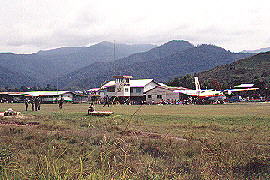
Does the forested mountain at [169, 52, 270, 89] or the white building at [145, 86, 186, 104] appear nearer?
the white building at [145, 86, 186, 104]

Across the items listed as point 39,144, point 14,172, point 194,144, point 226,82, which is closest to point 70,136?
point 39,144

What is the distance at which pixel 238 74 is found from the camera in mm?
119188

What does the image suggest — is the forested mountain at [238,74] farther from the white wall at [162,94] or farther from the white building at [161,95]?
the white wall at [162,94]

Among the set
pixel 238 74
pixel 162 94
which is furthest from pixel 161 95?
pixel 238 74

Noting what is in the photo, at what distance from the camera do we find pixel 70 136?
13.7m

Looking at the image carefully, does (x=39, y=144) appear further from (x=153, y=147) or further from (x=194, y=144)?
(x=194, y=144)

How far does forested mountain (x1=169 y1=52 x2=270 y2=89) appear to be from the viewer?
104481mm

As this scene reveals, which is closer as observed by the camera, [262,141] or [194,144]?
[194,144]

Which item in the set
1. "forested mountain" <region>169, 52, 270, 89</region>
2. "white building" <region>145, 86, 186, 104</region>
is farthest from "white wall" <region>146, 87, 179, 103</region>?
"forested mountain" <region>169, 52, 270, 89</region>

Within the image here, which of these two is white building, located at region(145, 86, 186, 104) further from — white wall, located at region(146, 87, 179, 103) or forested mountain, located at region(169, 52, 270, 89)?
forested mountain, located at region(169, 52, 270, 89)

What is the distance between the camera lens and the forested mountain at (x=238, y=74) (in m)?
104

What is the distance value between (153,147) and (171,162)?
1.83m

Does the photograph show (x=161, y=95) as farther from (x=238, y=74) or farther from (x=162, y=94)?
(x=238, y=74)

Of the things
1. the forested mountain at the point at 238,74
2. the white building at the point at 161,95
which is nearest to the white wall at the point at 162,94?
the white building at the point at 161,95
